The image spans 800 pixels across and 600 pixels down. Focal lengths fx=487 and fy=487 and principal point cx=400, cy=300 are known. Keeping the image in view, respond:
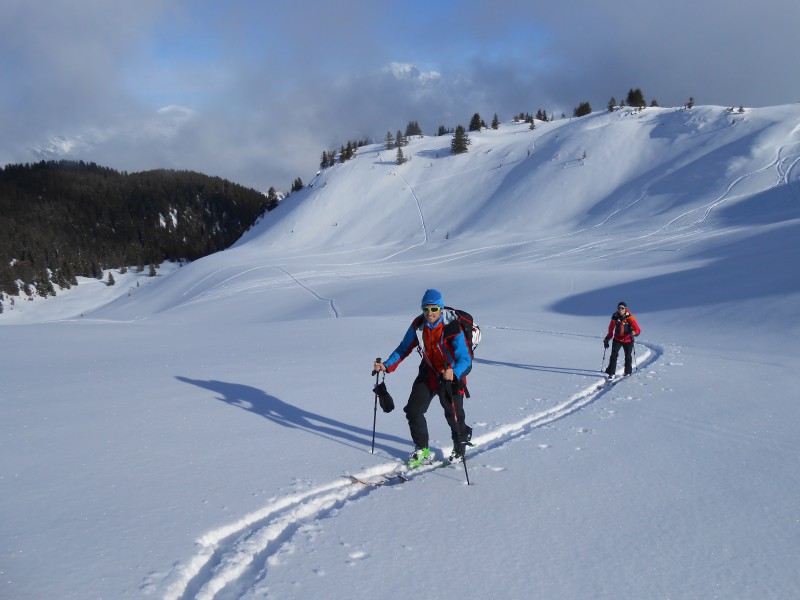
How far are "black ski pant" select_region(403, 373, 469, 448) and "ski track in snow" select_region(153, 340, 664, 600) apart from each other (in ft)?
1.39

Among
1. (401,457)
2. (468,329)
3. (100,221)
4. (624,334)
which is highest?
(100,221)

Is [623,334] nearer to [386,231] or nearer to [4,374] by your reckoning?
[4,374]

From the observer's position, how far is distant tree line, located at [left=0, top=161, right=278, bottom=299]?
122625 millimetres

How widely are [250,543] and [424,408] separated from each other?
2539 millimetres

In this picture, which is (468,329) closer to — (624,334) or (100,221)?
(624,334)

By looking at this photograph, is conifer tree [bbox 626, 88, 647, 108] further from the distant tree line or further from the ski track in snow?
the distant tree line

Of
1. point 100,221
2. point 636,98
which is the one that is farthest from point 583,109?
point 100,221

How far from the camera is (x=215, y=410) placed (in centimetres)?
728

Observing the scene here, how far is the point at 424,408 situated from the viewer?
586 centimetres

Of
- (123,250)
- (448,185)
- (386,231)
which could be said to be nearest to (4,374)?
(386,231)

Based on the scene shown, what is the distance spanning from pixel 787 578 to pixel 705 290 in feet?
63.8

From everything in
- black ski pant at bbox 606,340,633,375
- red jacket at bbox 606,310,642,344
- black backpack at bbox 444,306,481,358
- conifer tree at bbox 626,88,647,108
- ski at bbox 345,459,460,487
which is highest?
conifer tree at bbox 626,88,647,108

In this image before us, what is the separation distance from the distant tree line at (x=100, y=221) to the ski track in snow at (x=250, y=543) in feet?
412

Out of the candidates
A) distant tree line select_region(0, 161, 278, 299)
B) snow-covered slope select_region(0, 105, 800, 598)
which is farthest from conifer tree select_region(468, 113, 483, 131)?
distant tree line select_region(0, 161, 278, 299)
